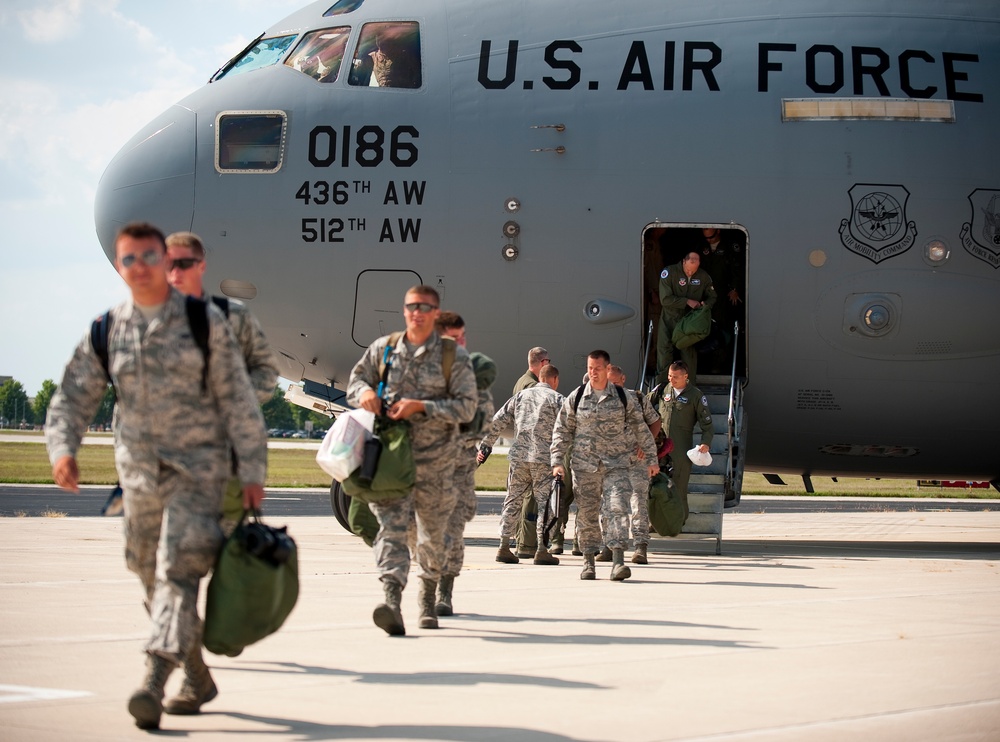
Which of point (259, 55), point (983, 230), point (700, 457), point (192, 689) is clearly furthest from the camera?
point (259, 55)

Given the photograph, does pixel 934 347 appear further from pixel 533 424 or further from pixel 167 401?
pixel 167 401

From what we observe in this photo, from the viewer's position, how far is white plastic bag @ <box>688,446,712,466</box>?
43.9ft

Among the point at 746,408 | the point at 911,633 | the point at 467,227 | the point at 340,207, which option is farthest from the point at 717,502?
the point at 911,633

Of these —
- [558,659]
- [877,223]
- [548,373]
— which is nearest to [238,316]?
[558,659]

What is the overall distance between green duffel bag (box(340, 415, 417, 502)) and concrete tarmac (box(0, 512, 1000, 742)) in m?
0.86

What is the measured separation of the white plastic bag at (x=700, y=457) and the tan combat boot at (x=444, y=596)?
16.6ft

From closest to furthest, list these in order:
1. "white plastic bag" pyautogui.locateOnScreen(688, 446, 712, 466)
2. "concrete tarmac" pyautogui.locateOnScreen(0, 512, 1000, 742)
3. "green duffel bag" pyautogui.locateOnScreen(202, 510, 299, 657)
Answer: "concrete tarmac" pyautogui.locateOnScreen(0, 512, 1000, 742) → "green duffel bag" pyautogui.locateOnScreen(202, 510, 299, 657) → "white plastic bag" pyautogui.locateOnScreen(688, 446, 712, 466)

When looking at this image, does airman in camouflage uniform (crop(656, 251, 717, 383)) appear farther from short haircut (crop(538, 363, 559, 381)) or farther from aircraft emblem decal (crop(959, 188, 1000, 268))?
aircraft emblem decal (crop(959, 188, 1000, 268))

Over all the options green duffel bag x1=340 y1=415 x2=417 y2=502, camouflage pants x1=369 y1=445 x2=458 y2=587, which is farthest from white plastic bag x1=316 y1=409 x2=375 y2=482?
camouflage pants x1=369 y1=445 x2=458 y2=587

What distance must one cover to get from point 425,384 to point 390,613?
1408 mm

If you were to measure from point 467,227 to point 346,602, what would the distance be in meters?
5.51

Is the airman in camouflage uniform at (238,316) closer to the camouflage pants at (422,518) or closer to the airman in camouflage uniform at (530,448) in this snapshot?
the camouflage pants at (422,518)

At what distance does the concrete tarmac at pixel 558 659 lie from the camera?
208 inches

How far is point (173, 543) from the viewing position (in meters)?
5.42
